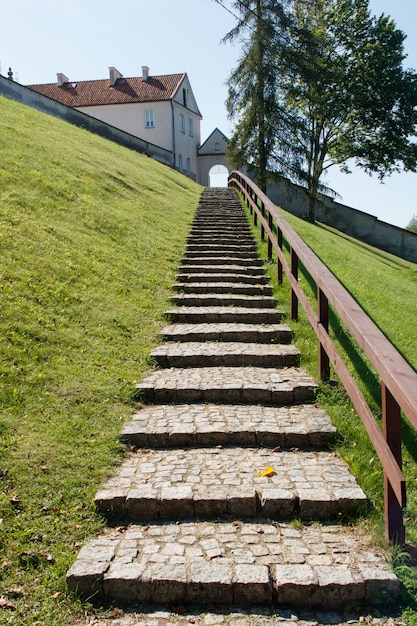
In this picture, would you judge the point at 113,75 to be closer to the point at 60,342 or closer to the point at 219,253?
the point at 219,253

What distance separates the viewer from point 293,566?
9.59ft

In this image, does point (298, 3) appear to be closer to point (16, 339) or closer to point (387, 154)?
point (387, 154)

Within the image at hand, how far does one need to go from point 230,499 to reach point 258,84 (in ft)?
69.2

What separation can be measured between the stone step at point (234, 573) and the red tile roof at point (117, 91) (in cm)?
3874

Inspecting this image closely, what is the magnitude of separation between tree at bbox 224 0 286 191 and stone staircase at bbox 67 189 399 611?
17729 millimetres

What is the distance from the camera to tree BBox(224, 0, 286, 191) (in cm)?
2123

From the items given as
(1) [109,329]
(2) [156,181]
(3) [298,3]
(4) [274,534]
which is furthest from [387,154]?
(4) [274,534]

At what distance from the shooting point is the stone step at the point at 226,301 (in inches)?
298

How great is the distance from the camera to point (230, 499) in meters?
3.43

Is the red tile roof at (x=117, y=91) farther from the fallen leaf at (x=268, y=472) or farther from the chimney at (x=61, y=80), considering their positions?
the fallen leaf at (x=268, y=472)

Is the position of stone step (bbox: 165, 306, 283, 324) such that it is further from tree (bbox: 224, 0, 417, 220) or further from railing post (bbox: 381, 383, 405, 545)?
tree (bbox: 224, 0, 417, 220)

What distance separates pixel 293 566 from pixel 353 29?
3178 cm

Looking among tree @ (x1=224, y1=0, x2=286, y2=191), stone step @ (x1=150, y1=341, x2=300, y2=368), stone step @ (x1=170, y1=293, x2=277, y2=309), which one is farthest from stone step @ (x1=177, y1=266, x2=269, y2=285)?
tree @ (x1=224, y1=0, x2=286, y2=191)

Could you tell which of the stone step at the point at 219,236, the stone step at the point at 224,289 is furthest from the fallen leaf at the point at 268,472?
the stone step at the point at 219,236
